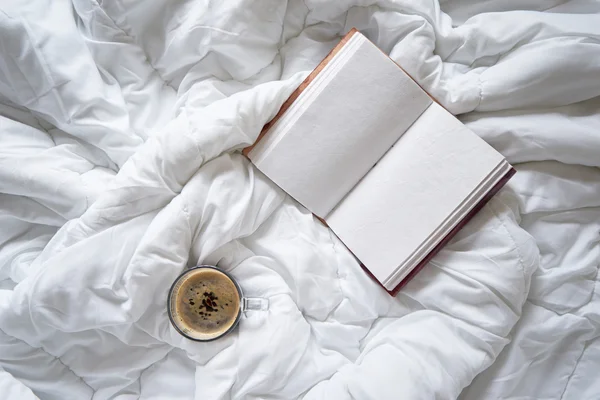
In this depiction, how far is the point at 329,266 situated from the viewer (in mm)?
778

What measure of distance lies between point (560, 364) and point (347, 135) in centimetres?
48

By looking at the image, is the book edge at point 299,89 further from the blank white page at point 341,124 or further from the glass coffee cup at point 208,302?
the glass coffee cup at point 208,302

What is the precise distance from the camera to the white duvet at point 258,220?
0.72 metres

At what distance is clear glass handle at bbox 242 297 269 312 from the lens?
0.74 metres

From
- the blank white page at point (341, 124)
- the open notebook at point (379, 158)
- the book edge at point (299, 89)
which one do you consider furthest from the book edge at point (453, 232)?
the book edge at point (299, 89)

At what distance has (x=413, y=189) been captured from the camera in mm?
765

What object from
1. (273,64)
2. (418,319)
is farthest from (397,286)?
(273,64)

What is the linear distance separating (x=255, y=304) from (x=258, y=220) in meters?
0.12

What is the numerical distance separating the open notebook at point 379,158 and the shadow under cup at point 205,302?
0.17 metres

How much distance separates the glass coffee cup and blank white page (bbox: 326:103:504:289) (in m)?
0.18

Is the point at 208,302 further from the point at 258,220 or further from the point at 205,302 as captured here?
the point at 258,220

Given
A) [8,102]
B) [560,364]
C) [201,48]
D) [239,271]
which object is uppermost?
[201,48]

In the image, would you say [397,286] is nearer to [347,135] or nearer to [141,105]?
[347,135]

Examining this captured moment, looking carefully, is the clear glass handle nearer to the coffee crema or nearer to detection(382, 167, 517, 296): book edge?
the coffee crema
